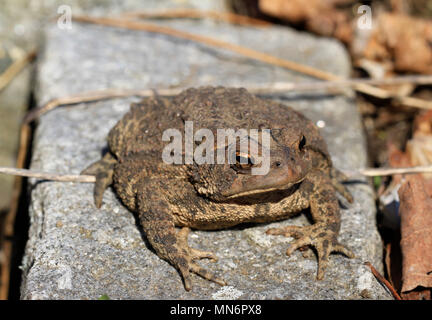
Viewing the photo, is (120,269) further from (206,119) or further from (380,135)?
(380,135)

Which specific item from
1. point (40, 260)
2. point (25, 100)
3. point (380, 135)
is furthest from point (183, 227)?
point (25, 100)

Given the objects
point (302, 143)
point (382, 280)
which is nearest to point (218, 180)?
point (302, 143)

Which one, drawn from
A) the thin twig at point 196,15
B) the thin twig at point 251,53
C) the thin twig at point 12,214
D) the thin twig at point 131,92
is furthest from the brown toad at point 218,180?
the thin twig at point 196,15

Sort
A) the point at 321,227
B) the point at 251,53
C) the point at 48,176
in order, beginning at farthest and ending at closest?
the point at 251,53 < the point at 48,176 < the point at 321,227

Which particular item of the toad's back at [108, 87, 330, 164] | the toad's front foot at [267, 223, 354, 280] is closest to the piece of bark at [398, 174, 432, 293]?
the toad's front foot at [267, 223, 354, 280]

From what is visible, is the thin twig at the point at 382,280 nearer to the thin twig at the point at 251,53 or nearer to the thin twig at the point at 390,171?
the thin twig at the point at 390,171

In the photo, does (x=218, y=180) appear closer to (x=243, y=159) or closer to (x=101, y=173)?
(x=243, y=159)

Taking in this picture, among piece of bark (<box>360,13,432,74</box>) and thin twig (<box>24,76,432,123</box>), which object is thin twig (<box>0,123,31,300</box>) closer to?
thin twig (<box>24,76,432,123</box>)
